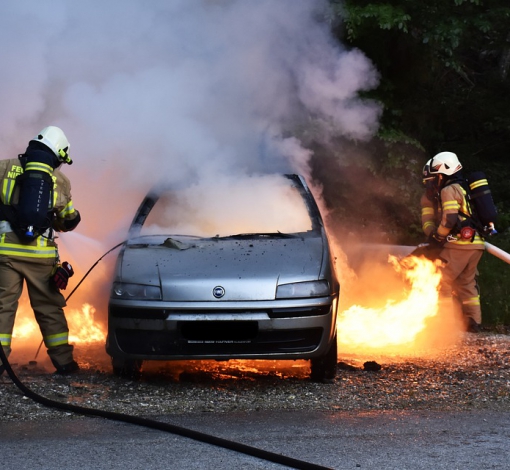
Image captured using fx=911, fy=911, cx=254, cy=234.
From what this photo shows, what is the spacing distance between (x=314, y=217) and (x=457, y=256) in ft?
9.24

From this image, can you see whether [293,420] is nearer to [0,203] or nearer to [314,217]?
[314,217]

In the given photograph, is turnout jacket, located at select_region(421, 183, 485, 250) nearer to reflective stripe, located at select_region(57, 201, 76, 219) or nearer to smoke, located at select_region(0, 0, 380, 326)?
smoke, located at select_region(0, 0, 380, 326)

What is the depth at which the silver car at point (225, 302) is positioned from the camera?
588 centimetres

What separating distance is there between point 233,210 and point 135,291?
1.32 metres

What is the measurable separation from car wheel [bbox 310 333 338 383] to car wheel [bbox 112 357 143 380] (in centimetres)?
123

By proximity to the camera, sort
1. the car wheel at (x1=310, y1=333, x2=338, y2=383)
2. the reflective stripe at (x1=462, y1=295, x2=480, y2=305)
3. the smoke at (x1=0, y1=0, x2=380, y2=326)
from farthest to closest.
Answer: the reflective stripe at (x1=462, y1=295, x2=480, y2=305) < the smoke at (x1=0, y1=0, x2=380, y2=326) < the car wheel at (x1=310, y1=333, x2=338, y2=383)

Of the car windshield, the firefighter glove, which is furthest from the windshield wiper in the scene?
the firefighter glove

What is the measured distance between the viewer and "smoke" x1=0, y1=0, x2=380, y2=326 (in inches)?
313

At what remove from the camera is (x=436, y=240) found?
9.23 metres

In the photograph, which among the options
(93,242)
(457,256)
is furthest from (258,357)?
(457,256)

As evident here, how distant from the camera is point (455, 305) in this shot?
9422mm

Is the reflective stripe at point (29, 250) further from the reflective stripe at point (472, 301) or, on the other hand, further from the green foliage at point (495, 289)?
the green foliage at point (495, 289)

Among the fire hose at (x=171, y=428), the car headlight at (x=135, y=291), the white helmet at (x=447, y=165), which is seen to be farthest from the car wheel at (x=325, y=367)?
the white helmet at (x=447, y=165)

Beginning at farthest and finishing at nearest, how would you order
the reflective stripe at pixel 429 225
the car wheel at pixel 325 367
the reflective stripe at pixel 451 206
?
1. the reflective stripe at pixel 429 225
2. the reflective stripe at pixel 451 206
3. the car wheel at pixel 325 367
